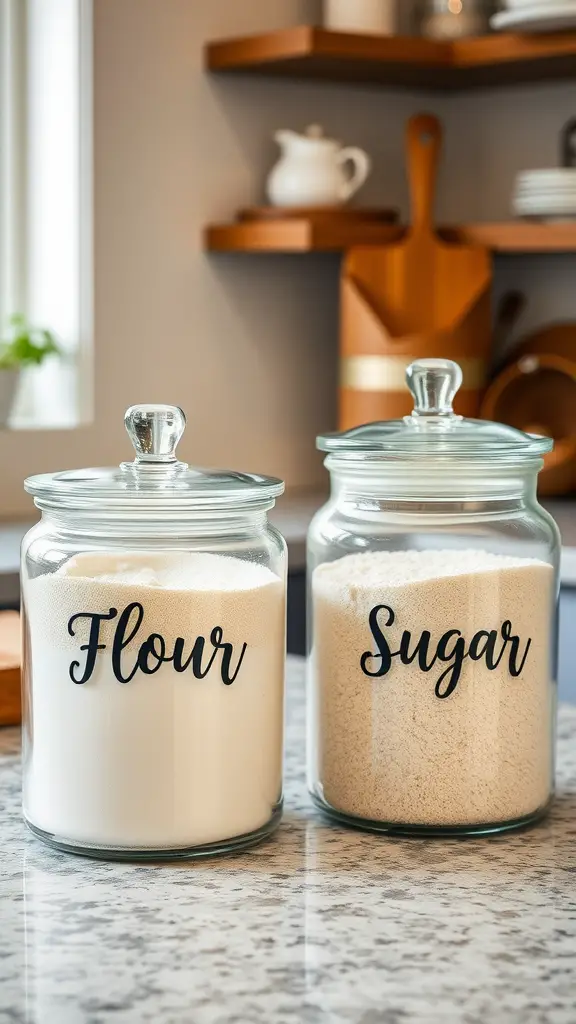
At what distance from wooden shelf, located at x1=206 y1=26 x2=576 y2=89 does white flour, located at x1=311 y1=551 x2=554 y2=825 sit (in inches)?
64.3

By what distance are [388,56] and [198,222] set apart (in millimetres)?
411

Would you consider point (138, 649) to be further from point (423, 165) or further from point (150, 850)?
point (423, 165)

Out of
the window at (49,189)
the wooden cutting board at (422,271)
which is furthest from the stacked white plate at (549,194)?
the window at (49,189)

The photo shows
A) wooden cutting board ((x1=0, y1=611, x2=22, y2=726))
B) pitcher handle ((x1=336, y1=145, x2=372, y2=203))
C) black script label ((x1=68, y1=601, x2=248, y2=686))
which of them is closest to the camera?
black script label ((x1=68, y1=601, x2=248, y2=686))

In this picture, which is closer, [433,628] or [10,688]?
[433,628]

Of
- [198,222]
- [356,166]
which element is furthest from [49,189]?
[356,166]

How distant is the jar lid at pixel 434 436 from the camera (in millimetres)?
725

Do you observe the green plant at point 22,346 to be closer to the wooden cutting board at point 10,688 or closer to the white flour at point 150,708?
the wooden cutting board at point 10,688

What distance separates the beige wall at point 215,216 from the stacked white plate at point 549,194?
32 centimetres

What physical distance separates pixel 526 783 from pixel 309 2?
2.07m

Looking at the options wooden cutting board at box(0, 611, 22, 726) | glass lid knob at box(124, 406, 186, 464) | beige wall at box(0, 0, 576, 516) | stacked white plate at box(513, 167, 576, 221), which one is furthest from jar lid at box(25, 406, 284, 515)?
stacked white plate at box(513, 167, 576, 221)

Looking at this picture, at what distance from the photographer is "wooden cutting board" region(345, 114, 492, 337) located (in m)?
2.34

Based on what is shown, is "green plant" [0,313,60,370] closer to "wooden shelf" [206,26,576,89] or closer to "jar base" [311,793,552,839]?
"wooden shelf" [206,26,576,89]

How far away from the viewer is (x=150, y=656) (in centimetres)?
66
